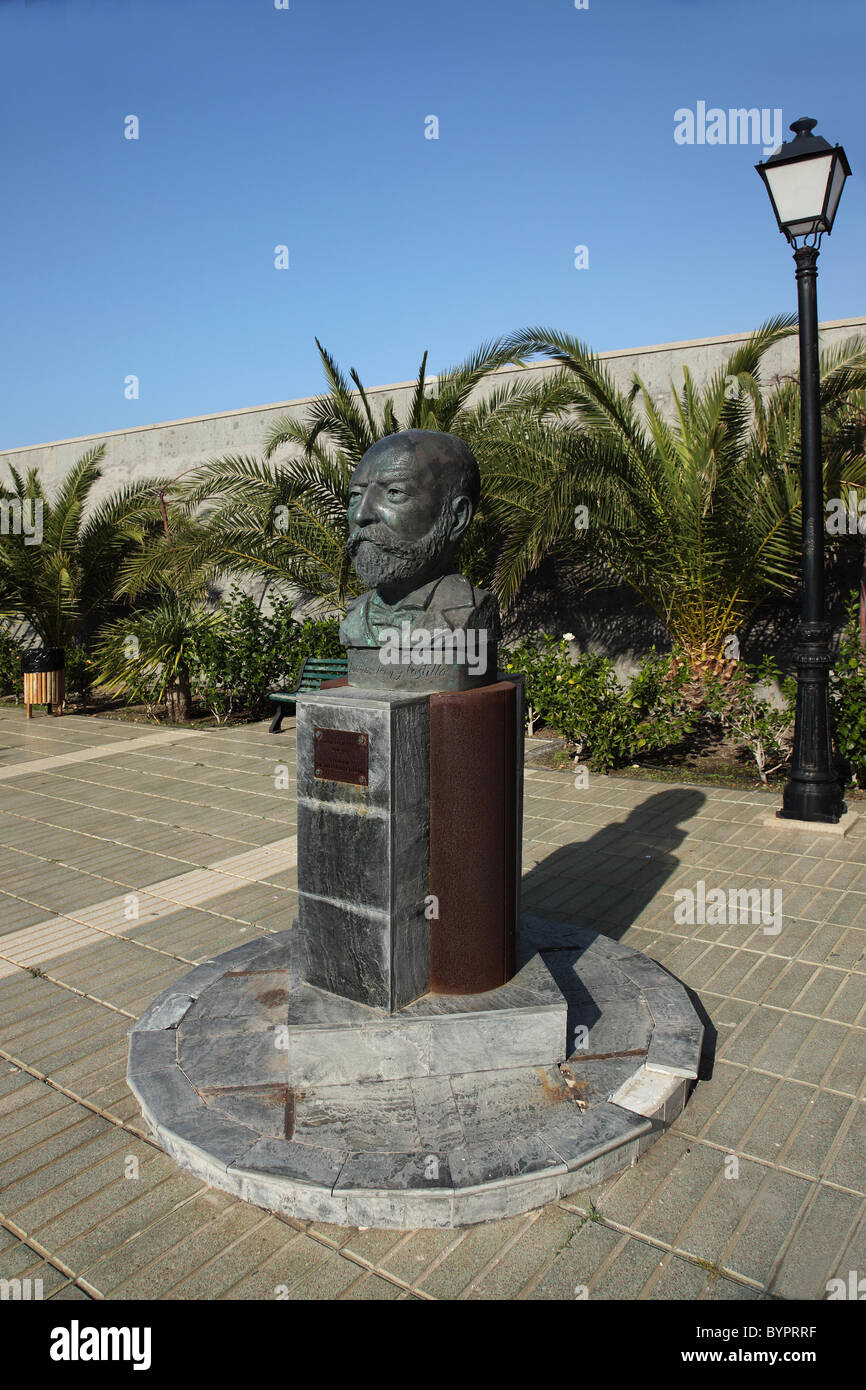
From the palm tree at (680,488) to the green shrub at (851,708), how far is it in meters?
1.03

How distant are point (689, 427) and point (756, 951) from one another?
501 cm

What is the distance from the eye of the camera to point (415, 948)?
316 cm

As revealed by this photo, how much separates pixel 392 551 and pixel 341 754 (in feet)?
2.43

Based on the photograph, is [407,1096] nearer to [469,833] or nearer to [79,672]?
[469,833]

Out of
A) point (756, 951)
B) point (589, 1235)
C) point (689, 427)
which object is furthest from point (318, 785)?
point (689, 427)

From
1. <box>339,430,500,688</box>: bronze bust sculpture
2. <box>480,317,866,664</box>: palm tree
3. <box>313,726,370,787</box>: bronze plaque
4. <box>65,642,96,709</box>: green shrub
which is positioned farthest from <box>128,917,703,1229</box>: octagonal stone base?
<box>65,642,96,709</box>: green shrub

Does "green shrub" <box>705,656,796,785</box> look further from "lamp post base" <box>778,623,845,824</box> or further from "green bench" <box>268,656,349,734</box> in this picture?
"green bench" <box>268,656,349,734</box>

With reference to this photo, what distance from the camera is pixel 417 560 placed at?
3203 millimetres

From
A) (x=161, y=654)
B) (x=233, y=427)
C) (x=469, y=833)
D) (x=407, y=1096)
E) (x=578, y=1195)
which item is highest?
(x=233, y=427)

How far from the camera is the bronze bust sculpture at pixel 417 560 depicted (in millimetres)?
3133

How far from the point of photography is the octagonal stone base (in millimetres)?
2564

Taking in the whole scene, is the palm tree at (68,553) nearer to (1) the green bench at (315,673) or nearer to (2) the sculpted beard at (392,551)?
(1) the green bench at (315,673)

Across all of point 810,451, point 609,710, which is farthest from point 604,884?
point 810,451
